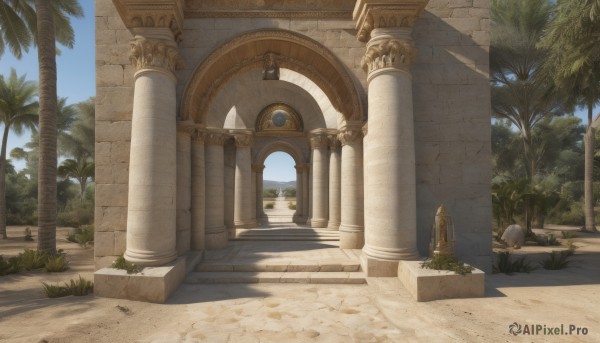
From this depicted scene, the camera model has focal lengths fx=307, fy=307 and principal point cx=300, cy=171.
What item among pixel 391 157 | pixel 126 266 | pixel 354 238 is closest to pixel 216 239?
pixel 126 266

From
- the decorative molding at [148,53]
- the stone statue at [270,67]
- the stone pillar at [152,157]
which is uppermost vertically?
the stone statue at [270,67]

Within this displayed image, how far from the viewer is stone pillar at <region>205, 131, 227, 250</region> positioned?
1092 centimetres

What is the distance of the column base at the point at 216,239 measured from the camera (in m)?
10.8

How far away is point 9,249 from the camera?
15.1 m

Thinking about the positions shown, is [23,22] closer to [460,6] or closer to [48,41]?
[48,41]

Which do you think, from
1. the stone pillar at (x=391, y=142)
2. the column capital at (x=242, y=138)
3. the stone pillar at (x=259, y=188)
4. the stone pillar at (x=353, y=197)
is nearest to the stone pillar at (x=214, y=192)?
the column capital at (x=242, y=138)

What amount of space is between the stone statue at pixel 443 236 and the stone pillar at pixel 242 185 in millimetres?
10685

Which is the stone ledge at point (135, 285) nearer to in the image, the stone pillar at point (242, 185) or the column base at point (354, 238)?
the column base at point (354, 238)

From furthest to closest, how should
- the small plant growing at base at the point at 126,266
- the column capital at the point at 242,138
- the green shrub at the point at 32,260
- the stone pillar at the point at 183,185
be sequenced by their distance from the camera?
1. the column capital at the point at 242,138
2. the green shrub at the point at 32,260
3. the stone pillar at the point at 183,185
4. the small plant growing at base at the point at 126,266

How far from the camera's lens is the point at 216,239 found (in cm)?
1098

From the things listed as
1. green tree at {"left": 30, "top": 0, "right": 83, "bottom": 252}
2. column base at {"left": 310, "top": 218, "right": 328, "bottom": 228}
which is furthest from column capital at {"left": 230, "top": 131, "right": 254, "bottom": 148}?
green tree at {"left": 30, "top": 0, "right": 83, "bottom": 252}

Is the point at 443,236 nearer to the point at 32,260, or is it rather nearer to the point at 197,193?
the point at 197,193

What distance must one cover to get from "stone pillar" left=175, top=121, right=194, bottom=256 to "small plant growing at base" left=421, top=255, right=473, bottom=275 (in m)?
6.53

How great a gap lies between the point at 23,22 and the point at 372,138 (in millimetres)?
20419
